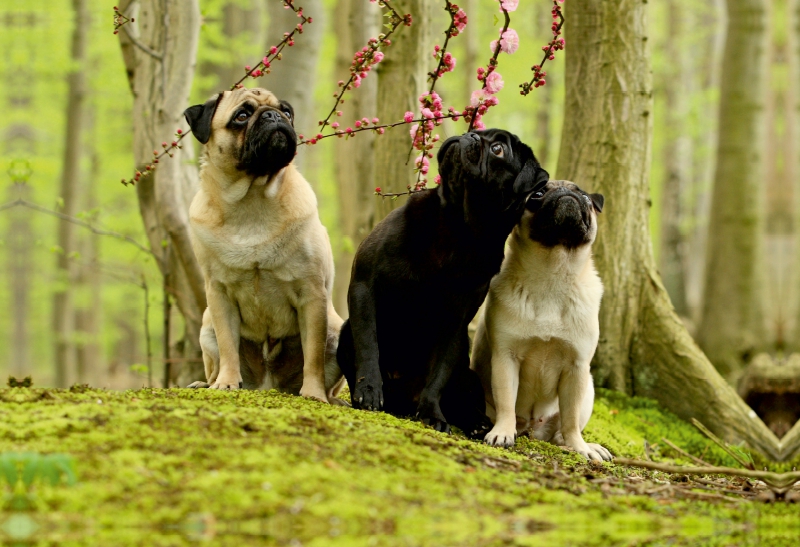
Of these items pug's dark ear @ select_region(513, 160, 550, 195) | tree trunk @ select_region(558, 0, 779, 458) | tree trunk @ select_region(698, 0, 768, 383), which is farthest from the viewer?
tree trunk @ select_region(698, 0, 768, 383)

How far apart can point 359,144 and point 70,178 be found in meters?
8.89

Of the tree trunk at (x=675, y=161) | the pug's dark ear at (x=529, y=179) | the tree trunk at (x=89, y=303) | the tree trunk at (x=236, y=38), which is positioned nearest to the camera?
the pug's dark ear at (x=529, y=179)

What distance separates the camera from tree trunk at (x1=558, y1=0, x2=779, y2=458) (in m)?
7.49

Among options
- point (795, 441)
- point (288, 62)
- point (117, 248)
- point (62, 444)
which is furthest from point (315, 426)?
point (117, 248)

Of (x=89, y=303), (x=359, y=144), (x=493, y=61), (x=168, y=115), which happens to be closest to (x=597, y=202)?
(x=493, y=61)

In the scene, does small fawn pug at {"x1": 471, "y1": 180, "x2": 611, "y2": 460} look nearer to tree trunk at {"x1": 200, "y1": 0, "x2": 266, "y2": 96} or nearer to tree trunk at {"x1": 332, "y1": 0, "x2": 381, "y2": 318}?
tree trunk at {"x1": 332, "y1": 0, "x2": 381, "y2": 318}

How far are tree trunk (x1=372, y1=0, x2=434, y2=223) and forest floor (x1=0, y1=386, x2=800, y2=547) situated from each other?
372 cm

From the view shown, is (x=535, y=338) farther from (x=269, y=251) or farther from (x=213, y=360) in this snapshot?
(x=213, y=360)

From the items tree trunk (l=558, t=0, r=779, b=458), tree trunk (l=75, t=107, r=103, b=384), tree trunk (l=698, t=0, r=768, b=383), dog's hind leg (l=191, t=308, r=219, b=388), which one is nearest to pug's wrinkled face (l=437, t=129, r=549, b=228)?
dog's hind leg (l=191, t=308, r=219, b=388)

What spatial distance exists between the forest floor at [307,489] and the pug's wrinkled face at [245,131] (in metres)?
→ 1.72

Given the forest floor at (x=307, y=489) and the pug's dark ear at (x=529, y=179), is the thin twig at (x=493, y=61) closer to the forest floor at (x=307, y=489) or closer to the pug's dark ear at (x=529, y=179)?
the pug's dark ear at (x=529, y=179)

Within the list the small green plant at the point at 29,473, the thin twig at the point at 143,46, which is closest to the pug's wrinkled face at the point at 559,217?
the small green plant at the point at 29,473

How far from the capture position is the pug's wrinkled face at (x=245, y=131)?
17.6ft

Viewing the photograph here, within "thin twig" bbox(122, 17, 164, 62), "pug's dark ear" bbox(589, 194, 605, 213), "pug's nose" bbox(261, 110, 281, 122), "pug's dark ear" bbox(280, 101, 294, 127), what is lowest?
"pug's dark ear" bbox(589, 194, 605, 213)
